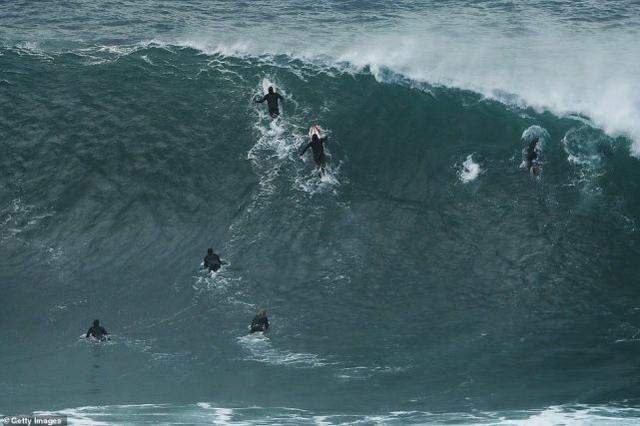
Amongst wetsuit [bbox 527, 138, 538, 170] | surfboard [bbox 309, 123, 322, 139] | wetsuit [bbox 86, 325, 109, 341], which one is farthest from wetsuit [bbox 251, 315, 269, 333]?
wetsuit [bbox 527, 138, 538, 170]

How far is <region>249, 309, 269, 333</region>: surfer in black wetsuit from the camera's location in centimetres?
3089

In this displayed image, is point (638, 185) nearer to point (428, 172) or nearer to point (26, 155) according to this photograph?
point (428, 172)

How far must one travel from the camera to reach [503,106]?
1636 inches

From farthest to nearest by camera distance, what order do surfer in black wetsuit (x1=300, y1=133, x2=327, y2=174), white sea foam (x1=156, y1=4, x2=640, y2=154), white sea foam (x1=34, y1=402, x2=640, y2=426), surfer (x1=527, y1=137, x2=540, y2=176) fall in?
white sea foam (x1=156, y1=4, x2=640, y2=154) < surfer in black wetsuit (x1=300, y1=133, x2=327, y2=174) < surfer (x1=527, y1=137, x2=540, y2=176) < white sea foam (x1=34, y1=402, x2=640, y2=426)

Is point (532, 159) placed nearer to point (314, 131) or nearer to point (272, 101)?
point (314, 131)

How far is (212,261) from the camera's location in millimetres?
33594

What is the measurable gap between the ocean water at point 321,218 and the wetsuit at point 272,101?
594mm

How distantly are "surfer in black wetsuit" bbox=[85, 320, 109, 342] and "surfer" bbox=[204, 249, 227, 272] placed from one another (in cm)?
445

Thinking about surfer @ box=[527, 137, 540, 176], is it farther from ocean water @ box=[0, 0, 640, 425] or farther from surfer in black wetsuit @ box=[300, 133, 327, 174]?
surfer in black wetsuit @ box=[300, 133, 327, 174]

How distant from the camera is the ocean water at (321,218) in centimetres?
2928

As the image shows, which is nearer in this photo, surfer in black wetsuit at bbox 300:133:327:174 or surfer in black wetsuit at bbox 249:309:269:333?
surfer in black wetsuit at bbox 249:309:269:333

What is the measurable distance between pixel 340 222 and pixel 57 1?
24.6m

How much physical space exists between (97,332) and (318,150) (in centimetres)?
1164

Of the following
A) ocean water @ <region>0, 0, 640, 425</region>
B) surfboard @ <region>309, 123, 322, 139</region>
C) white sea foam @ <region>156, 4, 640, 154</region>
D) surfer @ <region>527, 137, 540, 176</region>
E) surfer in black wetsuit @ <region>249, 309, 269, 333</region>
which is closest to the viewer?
ocean water @ <region>0, 0, 640, 425</region>
